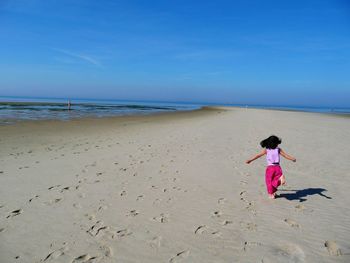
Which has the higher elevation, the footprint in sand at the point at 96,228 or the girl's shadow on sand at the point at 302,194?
the footprint in sand at the point at 96,228

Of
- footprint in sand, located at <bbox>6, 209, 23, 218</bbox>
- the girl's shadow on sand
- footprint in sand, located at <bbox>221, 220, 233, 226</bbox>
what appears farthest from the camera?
the girl's shadow on sand

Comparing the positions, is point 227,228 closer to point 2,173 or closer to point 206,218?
point 206,218

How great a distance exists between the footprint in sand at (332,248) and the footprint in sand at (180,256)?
1973 mm

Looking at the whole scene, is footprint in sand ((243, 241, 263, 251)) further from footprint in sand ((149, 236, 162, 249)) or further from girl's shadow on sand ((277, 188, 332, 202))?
girl's shadow on sand ((277, 188, 332, 202))

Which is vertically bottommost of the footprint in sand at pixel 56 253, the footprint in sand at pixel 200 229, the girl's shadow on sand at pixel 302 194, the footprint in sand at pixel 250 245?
the footprint in sand at pixel 56 253

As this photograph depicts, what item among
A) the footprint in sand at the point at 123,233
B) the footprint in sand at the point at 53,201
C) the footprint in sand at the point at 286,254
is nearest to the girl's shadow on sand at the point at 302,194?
the footprint in sand at the point at 286,254

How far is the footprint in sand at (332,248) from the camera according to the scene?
3672mm

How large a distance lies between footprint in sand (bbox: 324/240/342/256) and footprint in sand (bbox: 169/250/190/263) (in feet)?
6.47

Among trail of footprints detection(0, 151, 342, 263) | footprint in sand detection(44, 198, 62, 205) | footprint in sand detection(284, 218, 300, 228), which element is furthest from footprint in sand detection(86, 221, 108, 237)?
footprint in sand detection(284, 218, 300, 228)

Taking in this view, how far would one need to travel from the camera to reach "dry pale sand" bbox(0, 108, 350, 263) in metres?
3.67

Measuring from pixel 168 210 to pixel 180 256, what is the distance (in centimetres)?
150

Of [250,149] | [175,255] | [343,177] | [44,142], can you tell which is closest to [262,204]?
[175,255]

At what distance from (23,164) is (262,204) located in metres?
7.16

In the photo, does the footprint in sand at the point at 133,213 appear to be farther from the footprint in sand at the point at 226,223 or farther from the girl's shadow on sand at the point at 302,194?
the girl's shadow on sand at the point at 302,194
